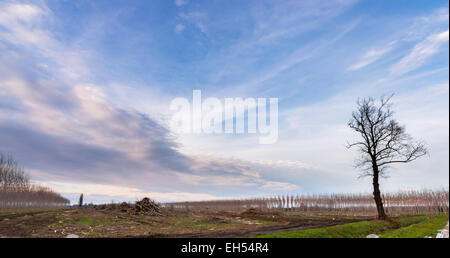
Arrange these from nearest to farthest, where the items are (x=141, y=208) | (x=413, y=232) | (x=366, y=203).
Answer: (x=413, y=232)
(x=141, y=208)
(x=366, y=203)

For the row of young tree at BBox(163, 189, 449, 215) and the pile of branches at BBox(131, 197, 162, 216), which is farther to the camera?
the row of young tree at BBox(163, 189, 449, 215)

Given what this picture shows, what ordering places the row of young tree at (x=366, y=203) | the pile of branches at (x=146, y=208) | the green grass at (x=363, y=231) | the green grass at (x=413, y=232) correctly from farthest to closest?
the row of young tree at (x=366, y=203), the pile of branches at (x=146, y=208), the green grass at (x=363, y=231), the green grass at (x=413, y=232)

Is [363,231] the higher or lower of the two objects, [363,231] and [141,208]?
the lower

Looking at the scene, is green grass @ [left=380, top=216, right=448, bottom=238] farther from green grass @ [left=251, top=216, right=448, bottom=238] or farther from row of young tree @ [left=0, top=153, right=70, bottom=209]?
row of young tree @ [left=0, top=153, right=70, bottom=209]

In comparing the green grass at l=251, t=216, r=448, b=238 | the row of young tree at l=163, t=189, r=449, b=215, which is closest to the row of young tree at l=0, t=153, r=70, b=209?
the row of young tree at l=163, t=189, r=449, b=215

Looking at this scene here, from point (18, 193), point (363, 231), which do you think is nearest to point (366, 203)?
point (363, 231)

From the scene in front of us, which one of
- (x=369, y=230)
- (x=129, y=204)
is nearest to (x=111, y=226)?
(x=129, y=204)

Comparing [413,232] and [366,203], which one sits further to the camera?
[366,203]

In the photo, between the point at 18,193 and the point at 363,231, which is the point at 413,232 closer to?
the point at 363,231

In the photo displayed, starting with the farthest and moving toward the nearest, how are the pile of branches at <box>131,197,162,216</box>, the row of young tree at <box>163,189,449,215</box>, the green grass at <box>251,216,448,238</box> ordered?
the row of young tree at <box>163,189,449,215</box>, the pile of branches at <box>131,197,162,216</box>, the green grass at <box>251,216,448,238</box>

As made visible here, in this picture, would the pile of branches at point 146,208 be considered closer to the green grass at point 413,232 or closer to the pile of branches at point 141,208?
the pile of branches at point 141,208

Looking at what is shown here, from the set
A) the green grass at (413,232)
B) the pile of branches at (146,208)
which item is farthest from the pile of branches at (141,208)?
the green grass at (413,232)
